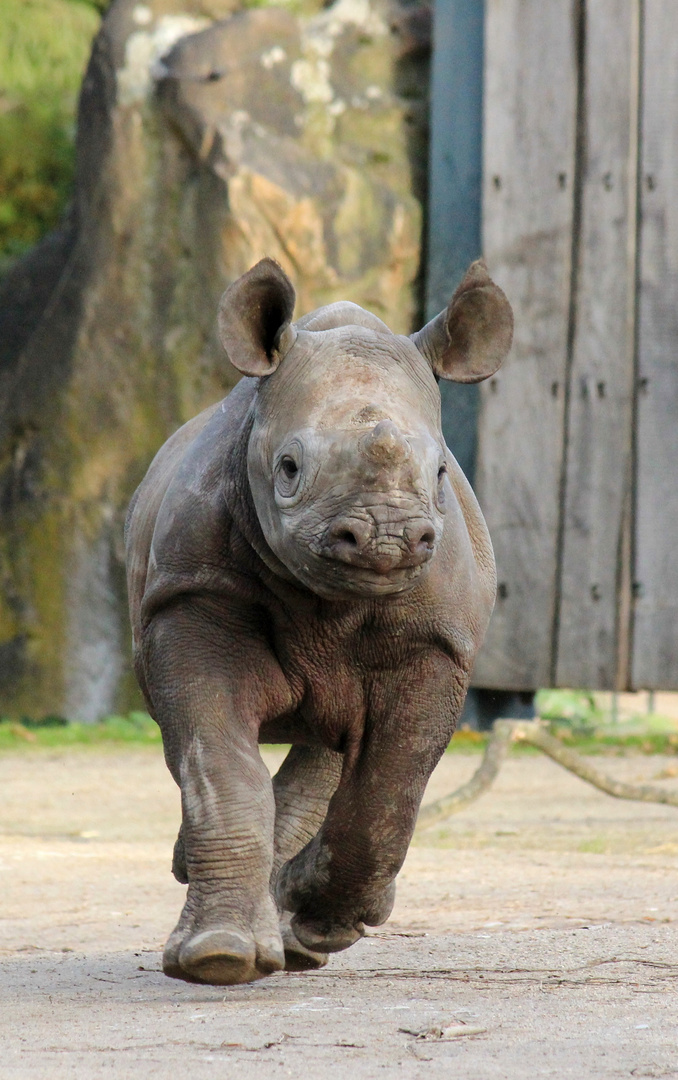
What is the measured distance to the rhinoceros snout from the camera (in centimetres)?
360

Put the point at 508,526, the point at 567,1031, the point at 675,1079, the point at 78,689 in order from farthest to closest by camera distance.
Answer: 1. the point at 78,689
2. the point at 508,526
3. the point at 567,1031
4. the point at 675,1079

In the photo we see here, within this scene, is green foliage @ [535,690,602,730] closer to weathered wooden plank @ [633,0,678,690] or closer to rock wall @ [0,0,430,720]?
weathered wooden plank @ [633,0,678,690]

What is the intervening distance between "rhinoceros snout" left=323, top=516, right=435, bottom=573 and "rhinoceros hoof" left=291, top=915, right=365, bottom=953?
131cm

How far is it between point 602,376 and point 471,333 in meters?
5.78

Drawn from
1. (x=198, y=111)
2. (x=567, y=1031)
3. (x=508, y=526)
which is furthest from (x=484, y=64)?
(x=567, y=1031)

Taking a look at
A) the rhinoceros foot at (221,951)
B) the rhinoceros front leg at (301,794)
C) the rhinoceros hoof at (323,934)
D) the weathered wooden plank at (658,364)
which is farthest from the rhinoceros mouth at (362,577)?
the weathered wooden plank at (658,364)

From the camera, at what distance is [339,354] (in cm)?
407

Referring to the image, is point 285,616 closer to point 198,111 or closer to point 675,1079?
point 675,1079

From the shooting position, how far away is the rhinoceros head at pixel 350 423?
12.0ft

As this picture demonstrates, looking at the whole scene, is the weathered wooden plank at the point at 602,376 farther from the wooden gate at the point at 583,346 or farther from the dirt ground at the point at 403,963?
the dirt ground at the point at 403,963

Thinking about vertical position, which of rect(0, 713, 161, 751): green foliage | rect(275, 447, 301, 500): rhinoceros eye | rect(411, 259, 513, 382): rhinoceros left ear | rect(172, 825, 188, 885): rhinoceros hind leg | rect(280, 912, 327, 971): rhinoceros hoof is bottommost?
rect(0, 713, 161, 751): green foliage

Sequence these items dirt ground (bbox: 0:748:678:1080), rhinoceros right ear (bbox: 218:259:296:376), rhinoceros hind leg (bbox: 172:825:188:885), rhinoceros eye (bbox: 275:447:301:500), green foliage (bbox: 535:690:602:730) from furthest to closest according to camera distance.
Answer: green foliage (bbox: 535:690:602:730) < rhinoceros hind leg (bbox: 172:825:188:885) < rhinoceros right ear (bbox: 218:259:296:376) < rhinoceros eye (bbox: 275:447:301:500) < dirt ground (bbox: 0:748:678:1080)

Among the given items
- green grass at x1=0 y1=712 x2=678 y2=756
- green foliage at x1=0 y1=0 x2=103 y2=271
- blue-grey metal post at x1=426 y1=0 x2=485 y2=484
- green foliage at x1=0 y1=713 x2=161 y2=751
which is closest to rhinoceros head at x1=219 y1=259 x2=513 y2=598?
green grass at x1=0 y1=712 x2=678 y2=756

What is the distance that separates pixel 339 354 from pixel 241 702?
3.01 feet
